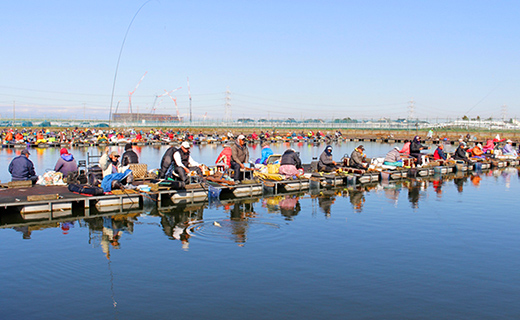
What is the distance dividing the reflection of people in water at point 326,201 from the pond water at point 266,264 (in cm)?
41

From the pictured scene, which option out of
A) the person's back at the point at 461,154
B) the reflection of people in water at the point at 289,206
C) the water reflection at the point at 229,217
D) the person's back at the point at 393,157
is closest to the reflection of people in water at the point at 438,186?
the water reflection at the point at 229,217

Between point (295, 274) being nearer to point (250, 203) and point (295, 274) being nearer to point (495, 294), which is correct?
point (495, 294)

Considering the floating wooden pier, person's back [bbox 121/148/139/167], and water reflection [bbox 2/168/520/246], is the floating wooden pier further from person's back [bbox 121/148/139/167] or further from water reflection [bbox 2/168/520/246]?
person's back [bbox 121/148/139/167]

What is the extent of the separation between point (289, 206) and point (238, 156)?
3643 mm

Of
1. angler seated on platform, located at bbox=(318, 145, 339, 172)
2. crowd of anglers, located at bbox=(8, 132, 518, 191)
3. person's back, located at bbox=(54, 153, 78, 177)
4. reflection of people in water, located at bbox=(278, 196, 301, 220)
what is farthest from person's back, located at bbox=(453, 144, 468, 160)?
person's back, located at bbox=(54, 153, 78, 177)

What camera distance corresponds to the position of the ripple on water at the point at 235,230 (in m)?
15.7

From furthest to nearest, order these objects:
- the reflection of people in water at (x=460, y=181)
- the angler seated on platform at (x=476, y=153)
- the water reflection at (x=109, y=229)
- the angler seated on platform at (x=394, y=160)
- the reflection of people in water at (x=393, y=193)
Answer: the angler seated on platform at (x=476, y=153), the angler seated on platform at (x=394, y=160), the reflection of people in water at (x=460, y=181), the reflection of people in water at (x=393, y=193), the water reflection at (x=109, y=229)

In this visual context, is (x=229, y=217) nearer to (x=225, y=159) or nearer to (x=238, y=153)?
(x=238, y=153)

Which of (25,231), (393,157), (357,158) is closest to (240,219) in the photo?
(25,231)

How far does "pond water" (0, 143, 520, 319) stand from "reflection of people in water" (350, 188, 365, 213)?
326 mm

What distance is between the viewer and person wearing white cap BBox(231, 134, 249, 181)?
2260 cm

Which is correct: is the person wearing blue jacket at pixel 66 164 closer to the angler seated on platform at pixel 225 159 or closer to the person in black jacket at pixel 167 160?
the person in black jacket at pixel 167 160

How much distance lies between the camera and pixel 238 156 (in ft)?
76.0

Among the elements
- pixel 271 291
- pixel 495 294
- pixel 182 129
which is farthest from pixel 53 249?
pixel 182 129
